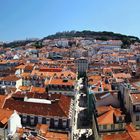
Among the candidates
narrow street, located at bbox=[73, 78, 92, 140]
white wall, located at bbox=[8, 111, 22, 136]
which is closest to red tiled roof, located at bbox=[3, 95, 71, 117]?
white wall, located at bbox=[8, 111, 22, 136]

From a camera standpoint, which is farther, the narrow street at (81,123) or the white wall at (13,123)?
the narrow street at (81,123)

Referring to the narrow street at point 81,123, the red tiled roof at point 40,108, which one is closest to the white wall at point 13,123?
the red tiled roof at point 40,108

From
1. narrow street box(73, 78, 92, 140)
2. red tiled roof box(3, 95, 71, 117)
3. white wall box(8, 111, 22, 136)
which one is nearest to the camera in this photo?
white wall box(8, 111, 22, 136)

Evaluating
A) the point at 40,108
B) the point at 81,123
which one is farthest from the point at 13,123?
the point at 81,123

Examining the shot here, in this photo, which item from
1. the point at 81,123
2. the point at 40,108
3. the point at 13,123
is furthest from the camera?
the point at 81,123

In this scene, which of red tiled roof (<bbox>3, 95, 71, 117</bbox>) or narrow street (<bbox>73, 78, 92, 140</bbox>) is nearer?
red tiled roof (<bbox>3, 95, 71, 117</bbox>)

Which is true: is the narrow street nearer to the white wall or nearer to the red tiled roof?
the red tiled roof

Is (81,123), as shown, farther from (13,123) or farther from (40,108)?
(13,123)

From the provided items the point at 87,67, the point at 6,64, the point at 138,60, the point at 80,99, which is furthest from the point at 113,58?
the point at 80,99

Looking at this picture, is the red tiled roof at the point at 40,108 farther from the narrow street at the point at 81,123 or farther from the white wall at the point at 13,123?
the narrow street at the point at 81,123

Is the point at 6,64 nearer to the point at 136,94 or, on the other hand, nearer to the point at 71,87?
the point at 71,87

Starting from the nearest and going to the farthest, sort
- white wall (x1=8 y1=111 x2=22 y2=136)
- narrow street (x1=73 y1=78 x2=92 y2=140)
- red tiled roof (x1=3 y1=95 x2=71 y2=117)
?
white wall (x1=8 y1=111 x2=22 y2=136), red tiled roof (x1=3 y1=95 x2=71 y2=117), narrow street (x1=73 y1=78 x2=92 y2=140)
